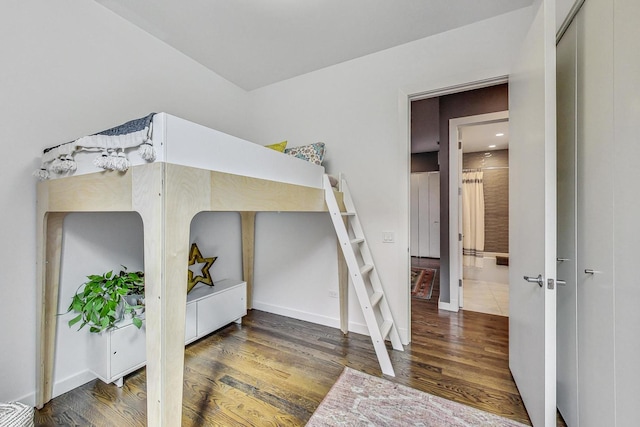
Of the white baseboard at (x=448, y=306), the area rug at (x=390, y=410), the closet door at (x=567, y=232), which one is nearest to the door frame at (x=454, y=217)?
the white baseboard at (x=448, y=306)

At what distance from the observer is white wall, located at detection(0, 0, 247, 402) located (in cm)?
143

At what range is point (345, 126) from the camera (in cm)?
246

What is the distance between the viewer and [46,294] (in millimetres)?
1520

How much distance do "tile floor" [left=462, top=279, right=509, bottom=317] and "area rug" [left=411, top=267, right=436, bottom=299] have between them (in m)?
0.48

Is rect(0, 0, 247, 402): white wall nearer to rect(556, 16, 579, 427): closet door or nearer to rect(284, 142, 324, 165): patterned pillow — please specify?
rect(284, 142, 324, 165): patterned pillow

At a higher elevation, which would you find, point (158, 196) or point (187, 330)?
point (158, 196)

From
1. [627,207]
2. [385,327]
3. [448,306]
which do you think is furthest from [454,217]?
[627,207]

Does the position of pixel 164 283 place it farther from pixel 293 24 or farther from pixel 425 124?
pixel 425 124

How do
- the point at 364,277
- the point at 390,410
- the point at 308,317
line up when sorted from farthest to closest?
the point at 308,317 → the point at 364,277 → the point at 390,410

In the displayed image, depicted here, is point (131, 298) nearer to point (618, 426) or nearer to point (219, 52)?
point (219, 52)

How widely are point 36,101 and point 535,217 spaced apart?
286 cm

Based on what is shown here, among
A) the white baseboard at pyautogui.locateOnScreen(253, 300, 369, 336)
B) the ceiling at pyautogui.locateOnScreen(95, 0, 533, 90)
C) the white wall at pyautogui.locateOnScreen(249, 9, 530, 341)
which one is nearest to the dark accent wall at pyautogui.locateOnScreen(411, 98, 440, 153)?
the white wall at pyautogui.locateOnScreen(249, 9, 530, 341)

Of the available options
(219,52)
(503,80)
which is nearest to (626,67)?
(503,80)

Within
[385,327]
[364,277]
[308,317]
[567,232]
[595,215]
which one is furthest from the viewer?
[308,317]
